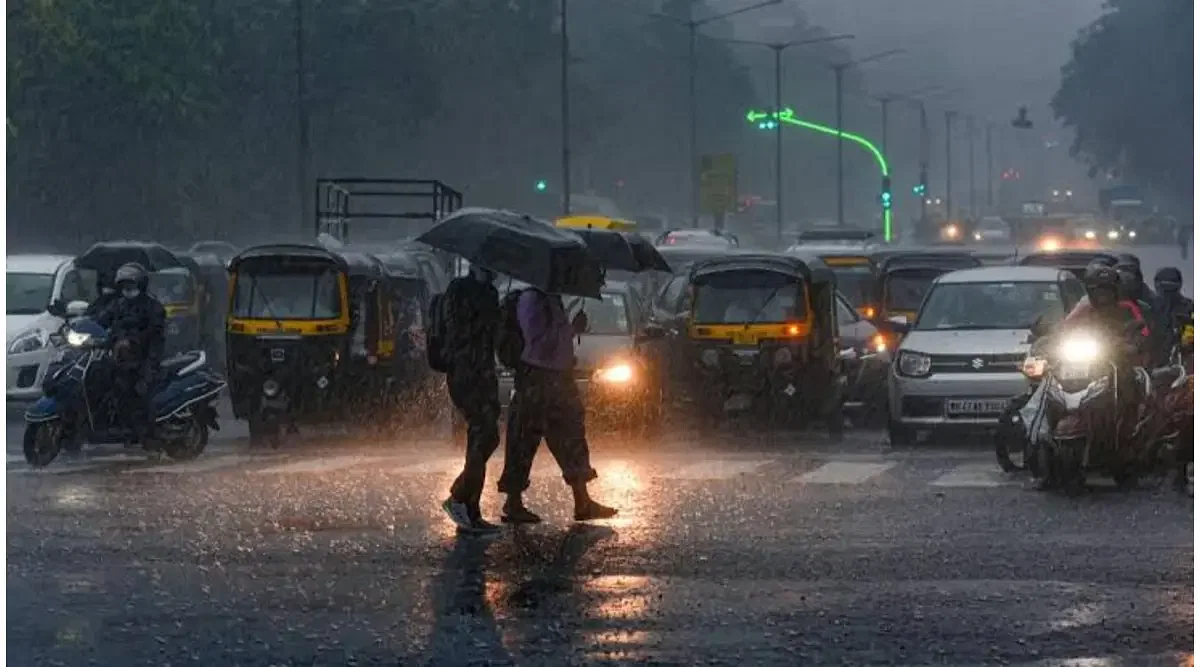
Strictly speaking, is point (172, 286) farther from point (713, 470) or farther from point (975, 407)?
point (713, 470)

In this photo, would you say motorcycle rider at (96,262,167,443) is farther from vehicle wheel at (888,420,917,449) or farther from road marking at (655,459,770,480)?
Result: vehicle wheel at (888,420,917,449)

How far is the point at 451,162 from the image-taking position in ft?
255

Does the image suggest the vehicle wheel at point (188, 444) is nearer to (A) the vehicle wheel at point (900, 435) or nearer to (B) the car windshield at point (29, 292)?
(A) the vehicle wheel at point (900, 435)

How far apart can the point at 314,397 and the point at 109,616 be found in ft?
44.0

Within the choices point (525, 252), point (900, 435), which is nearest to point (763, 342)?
point (900, 435)

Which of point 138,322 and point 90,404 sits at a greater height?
point 138,322

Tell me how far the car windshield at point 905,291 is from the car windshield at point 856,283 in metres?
1.88

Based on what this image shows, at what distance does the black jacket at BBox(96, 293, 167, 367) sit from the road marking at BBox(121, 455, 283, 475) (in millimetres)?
848

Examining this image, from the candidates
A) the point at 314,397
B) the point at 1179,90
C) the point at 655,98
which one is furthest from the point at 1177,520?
the point at 655,98

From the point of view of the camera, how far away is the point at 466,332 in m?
14.6

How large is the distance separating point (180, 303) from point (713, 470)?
13.6 metres

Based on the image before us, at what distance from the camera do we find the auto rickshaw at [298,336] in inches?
951

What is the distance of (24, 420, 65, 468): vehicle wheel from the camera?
20.2 metres

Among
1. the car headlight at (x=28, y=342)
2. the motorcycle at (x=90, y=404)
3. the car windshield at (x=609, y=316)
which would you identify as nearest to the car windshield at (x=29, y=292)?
the car headlight at (x=28, y=342)
